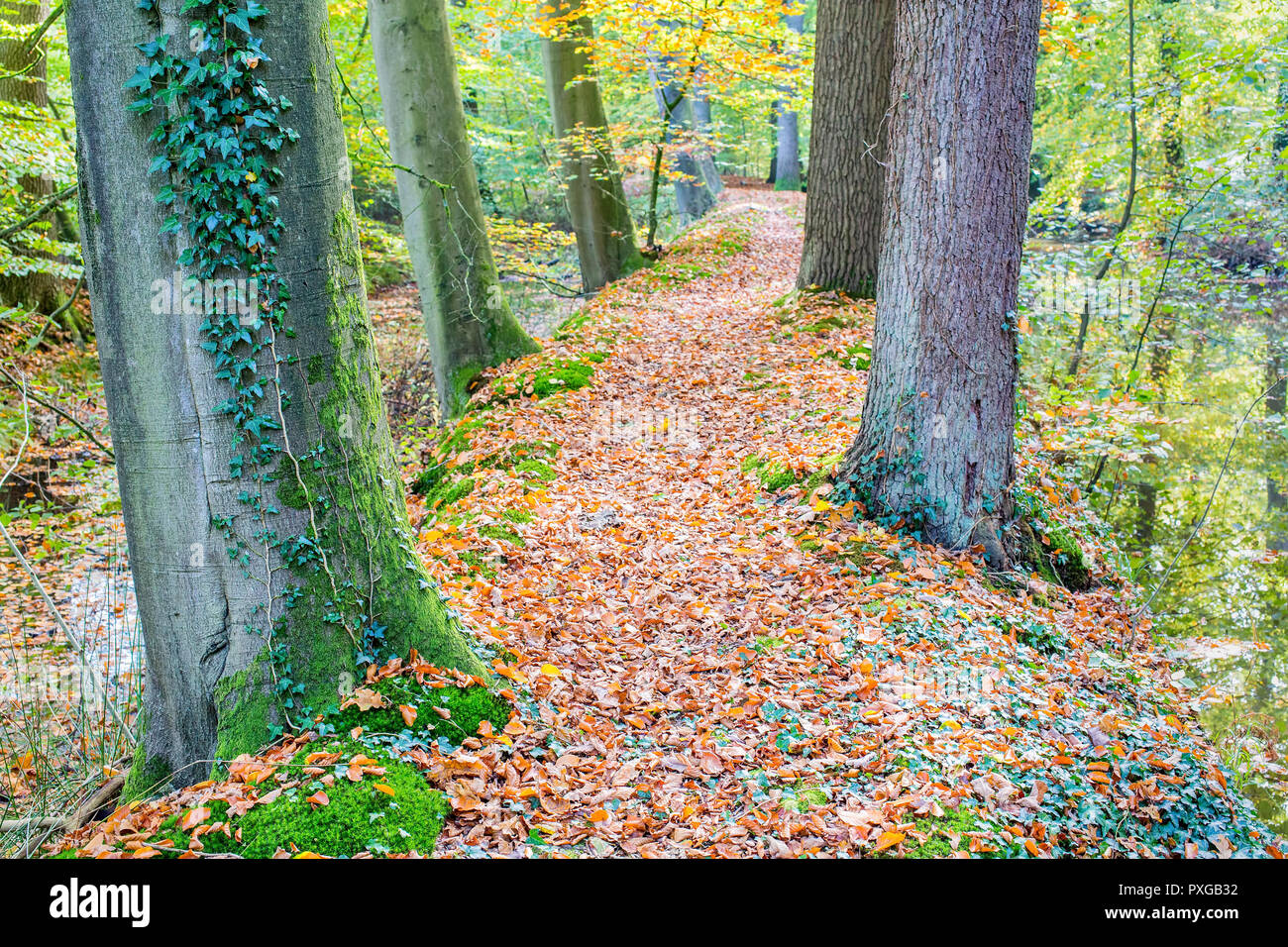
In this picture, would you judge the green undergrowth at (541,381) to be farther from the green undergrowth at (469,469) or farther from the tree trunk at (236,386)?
the tree trunk at (236,386)

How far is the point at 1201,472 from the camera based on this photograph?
10.2 m

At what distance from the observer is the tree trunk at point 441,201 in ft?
25.7

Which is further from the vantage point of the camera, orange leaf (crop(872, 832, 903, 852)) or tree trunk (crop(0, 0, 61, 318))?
tree trunk (crop(0, 0, 61, 318))

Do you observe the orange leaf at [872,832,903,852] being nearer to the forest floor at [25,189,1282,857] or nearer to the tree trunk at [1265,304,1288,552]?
the forest floor at [25,189,1282,857]

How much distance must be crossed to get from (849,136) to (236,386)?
8198 millimetres

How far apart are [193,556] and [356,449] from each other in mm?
712

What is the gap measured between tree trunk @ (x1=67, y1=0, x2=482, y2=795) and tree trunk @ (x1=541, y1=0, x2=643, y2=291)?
9.67 m

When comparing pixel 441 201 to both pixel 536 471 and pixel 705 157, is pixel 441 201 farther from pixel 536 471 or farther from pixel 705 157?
pixel 705 157

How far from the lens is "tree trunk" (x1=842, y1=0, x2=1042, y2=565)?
4.55 metres

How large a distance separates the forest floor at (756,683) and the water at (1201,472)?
1.41 metres

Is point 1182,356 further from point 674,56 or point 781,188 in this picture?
point 781,188

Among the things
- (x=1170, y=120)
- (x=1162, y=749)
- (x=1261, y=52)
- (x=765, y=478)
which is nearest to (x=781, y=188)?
(x=1170, y=120)

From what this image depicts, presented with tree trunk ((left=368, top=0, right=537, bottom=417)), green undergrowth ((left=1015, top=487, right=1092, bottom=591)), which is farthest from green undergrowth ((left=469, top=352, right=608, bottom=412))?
green undergrowth ((left=1015, top=487, right=1092, bottom=591))

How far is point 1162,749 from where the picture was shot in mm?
3666
